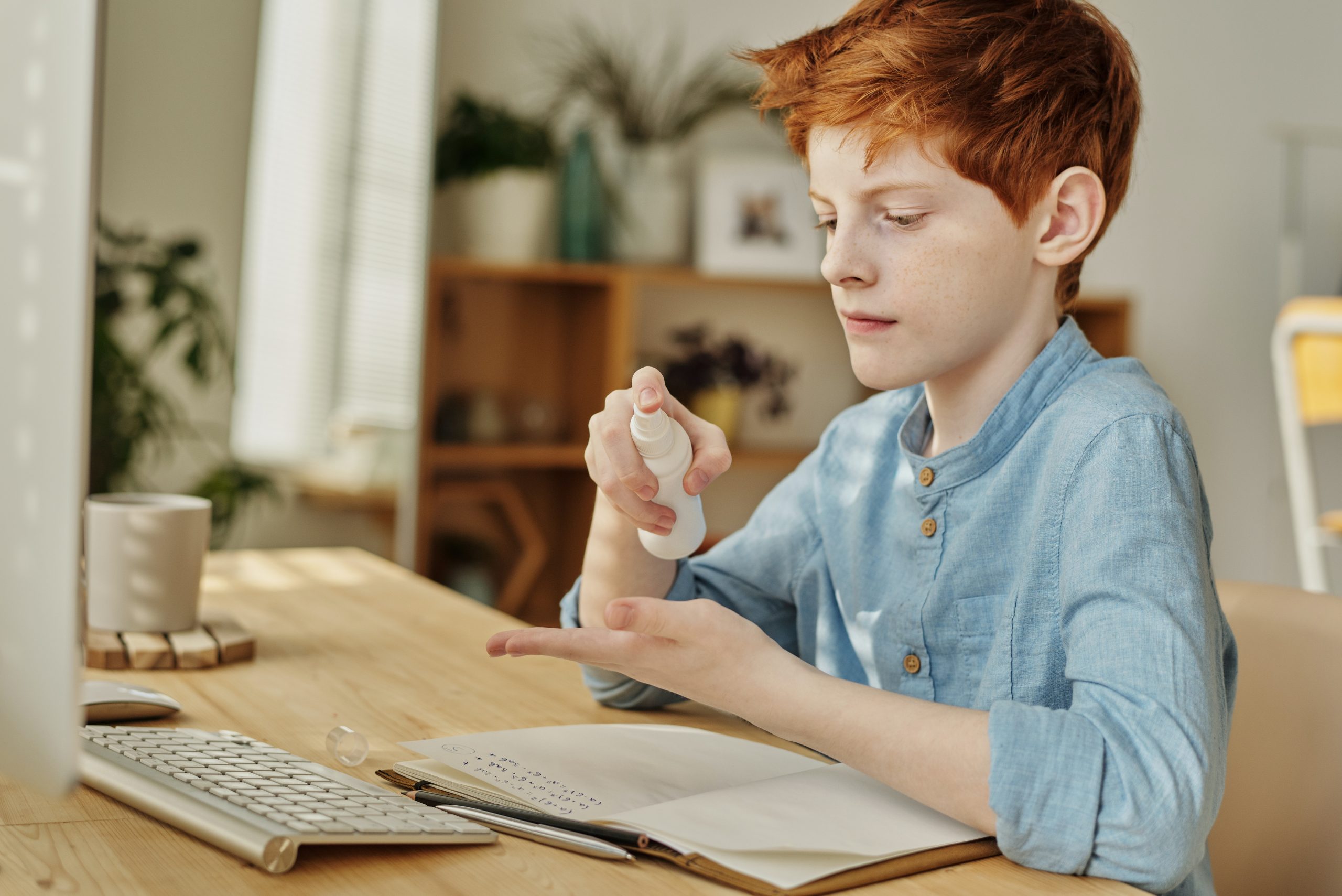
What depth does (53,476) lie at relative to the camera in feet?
1.53

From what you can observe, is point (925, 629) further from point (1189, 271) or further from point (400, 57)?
point (1189, 271)

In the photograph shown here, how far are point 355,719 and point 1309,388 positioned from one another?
233 cm

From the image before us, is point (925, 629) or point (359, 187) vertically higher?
point (359, 187)

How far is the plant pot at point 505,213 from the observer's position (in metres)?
3.12

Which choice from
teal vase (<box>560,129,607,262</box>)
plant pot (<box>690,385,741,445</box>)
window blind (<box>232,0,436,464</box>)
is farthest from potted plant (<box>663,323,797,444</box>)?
window blind (<box>232,0,436,464</box>)

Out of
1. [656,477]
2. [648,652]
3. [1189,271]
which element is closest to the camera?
[648,652]

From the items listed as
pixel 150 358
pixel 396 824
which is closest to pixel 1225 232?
pixel 150 358

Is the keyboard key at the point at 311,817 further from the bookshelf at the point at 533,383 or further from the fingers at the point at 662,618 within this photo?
the bookshelf at the point at 533,383

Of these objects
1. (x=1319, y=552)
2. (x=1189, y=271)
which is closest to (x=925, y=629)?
(x=1319, y=552)

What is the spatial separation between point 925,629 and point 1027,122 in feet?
1.21

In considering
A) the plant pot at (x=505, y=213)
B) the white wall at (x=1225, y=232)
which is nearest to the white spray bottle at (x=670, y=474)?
the plant pot at (x=505, y=213)

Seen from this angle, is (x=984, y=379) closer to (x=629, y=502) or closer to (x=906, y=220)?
(x=906, y=220)

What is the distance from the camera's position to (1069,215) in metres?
0.93

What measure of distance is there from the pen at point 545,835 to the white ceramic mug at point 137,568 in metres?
0.51
